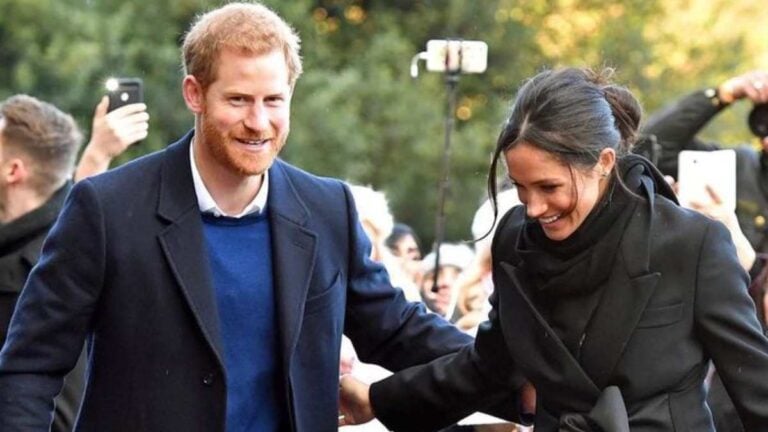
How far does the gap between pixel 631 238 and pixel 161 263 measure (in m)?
1.28

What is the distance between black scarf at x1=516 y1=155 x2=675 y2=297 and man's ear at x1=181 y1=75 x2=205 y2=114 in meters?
0.98

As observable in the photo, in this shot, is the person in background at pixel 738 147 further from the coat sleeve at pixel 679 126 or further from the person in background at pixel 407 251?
the person in background at pixel 407 251

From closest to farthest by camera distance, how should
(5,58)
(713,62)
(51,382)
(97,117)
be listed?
(51,382) < (97,117) < (5,58) < (713,62)

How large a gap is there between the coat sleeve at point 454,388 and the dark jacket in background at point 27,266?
1.79 metres

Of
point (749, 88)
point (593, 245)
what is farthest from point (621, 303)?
point (749, 88)

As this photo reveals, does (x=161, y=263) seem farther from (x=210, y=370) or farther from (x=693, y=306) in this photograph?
(x=693, y=306)

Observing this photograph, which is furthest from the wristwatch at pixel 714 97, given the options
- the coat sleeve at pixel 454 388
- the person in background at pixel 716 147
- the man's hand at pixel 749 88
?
the coat sleeve at pixel 454 388

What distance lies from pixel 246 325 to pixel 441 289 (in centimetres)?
666

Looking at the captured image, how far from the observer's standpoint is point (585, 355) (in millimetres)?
5422

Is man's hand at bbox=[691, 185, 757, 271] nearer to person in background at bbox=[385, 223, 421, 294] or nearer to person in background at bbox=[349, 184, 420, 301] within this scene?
person in background at bbox=[349, 184, 420, 301]

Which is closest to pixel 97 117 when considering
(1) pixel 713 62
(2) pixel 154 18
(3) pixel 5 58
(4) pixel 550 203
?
(4) pixel 550 203

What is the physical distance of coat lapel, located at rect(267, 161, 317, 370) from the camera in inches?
223

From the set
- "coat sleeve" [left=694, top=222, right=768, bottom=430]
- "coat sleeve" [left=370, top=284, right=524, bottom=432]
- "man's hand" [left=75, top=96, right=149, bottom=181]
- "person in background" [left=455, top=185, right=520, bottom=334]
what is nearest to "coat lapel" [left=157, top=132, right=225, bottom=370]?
"coat sleeve" [left=370, top=284, right=524, bottom=432]

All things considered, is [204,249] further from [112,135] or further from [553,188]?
[112,135]
